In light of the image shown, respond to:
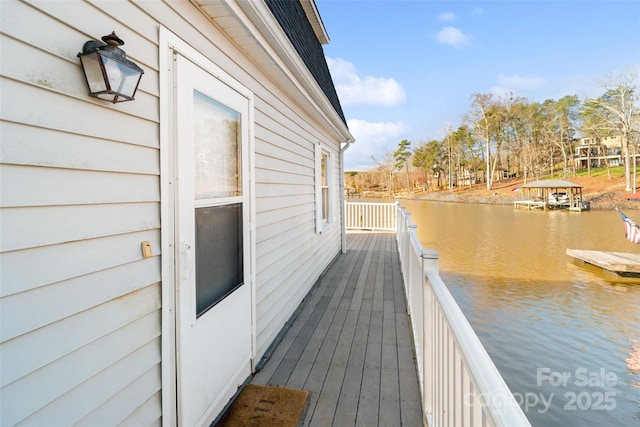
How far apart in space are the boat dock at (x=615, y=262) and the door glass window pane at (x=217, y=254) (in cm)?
1020

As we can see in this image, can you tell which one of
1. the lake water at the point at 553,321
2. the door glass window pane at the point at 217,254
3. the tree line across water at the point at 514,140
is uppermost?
the tree line across water at the point at 514,140

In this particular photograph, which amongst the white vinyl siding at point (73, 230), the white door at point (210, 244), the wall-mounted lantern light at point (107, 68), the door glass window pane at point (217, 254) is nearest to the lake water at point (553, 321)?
the white door at point (210, 244)

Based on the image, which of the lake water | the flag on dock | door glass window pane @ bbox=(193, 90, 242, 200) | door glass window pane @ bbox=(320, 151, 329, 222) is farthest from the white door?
the flag on dock

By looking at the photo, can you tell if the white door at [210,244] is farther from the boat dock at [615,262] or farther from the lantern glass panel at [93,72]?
the boat dock at [615,262]

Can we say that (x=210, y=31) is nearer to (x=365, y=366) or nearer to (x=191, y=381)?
(x=191, y=381)

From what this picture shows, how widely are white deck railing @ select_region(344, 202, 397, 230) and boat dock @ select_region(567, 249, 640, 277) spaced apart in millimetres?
5500

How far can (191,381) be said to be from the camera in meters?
1.73

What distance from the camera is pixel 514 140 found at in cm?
3900

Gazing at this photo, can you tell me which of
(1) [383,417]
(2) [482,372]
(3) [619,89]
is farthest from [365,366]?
(3) [619,89]

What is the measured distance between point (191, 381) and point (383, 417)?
1.25m

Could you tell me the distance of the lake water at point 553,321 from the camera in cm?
372

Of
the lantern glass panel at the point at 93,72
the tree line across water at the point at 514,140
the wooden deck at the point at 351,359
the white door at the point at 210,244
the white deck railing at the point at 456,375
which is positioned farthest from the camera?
the tree line across water at the point at 514,140

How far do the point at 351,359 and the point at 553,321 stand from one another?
189 inches

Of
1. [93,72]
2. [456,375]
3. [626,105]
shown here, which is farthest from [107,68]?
[626,105]
